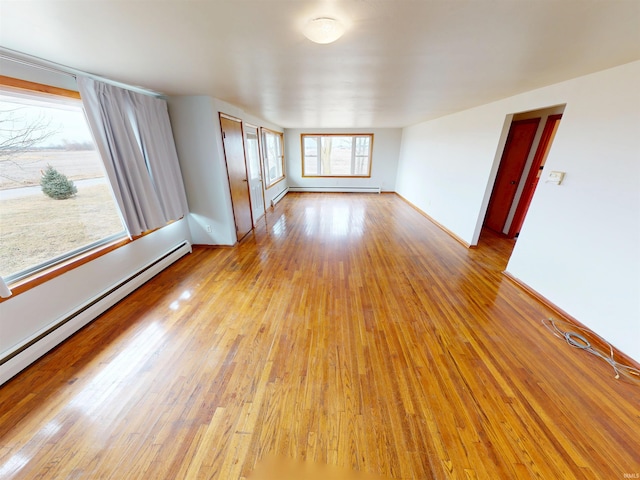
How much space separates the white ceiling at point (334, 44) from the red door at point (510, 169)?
73.0 inches

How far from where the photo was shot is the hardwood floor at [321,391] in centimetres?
124

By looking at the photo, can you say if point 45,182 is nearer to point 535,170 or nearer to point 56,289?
point 56,289

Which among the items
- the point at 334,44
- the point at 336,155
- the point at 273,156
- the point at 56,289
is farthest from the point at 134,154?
the point at 336,155

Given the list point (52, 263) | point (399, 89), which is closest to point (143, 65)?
point (52, 263)

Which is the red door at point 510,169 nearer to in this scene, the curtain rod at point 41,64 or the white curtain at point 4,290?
the curtain rod at point 41,64

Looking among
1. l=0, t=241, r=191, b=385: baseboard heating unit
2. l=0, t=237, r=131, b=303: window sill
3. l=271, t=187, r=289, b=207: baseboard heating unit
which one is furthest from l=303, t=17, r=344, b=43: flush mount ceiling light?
l=271, t=187, r=289, b=207: baseboard heating unit

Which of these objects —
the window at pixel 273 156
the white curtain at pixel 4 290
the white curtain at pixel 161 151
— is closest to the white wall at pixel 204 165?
the white curtain at pixel 161 151

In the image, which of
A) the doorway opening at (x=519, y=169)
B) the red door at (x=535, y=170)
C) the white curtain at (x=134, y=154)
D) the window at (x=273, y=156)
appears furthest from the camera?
the window at (x=273, y=156)

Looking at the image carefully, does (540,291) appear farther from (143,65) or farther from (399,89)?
(143,65)

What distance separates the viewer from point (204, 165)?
3.39 m

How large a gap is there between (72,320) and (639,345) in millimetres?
4473

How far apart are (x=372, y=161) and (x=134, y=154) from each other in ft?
21.5

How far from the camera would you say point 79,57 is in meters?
1.74

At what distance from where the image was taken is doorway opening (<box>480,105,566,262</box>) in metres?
3.58
